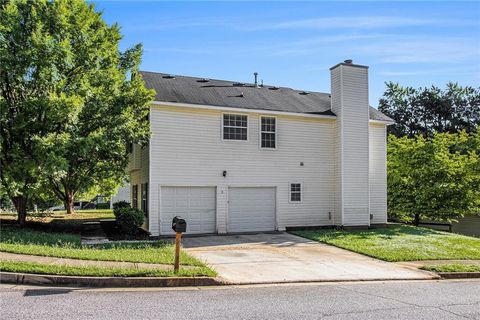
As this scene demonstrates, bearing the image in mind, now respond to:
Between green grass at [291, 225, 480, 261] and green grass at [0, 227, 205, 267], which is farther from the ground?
green grass at [0, 227, 205, 267]

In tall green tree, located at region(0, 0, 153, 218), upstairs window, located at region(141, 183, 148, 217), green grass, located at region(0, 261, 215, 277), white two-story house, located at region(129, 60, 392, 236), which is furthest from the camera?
upstairs window, located at region(141, 183, 148, 217)

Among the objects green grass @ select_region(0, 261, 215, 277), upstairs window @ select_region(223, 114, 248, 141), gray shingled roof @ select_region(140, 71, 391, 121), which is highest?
gray shingled roof @ select_region(140, 71, 391, 121)

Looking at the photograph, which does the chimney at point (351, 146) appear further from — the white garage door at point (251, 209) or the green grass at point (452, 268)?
the green grass at point (452, 268)

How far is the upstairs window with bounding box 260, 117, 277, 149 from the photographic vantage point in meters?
18.4

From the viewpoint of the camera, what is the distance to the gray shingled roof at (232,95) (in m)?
17.7

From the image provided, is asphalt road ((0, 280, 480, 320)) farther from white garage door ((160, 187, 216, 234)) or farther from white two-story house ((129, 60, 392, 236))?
white two-story house ((129, 60, 392, 236))

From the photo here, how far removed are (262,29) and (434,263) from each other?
8.30 m

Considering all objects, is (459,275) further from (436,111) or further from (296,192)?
(436,111)

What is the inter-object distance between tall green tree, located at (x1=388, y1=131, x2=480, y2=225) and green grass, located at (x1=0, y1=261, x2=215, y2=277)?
56.9 ft

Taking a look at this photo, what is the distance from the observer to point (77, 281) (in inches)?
316

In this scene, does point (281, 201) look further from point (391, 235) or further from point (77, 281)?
point (77, 281)

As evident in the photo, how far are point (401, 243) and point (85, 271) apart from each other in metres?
11.3

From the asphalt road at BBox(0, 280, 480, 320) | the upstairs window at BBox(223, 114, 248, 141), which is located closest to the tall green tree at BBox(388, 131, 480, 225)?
the upstairs window at BBox(223, 114, 248, 141)

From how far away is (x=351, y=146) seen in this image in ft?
63.4
